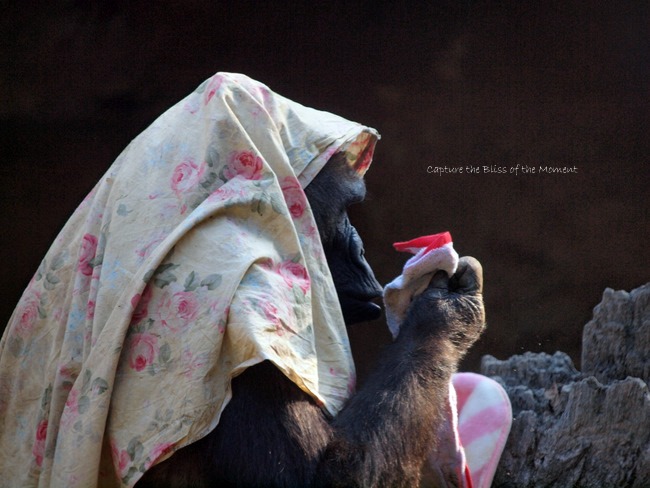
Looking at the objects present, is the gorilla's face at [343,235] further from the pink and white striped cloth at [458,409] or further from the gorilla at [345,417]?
the pink and white striped cloth at [458,409]

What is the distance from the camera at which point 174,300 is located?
1.83 meters

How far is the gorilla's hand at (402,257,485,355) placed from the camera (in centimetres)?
210

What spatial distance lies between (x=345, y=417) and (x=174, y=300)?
0.39m

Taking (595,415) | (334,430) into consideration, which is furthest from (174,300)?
(595,415)

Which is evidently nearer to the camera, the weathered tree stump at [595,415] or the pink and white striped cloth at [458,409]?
the pink and white striped cloth at [458,409]

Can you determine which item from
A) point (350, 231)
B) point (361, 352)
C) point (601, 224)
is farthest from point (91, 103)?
point (601, 224)

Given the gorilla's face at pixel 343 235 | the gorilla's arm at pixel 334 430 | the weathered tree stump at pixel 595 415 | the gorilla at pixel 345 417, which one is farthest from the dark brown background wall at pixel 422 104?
the gorilla's arm at pixel 334 430

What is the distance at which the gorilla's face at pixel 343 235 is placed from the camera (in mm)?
2207

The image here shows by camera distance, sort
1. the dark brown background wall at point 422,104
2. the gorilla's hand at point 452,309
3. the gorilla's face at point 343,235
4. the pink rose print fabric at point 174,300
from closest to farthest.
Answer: the pink rose print fabric at point 174,300, the gorilla's hand at point 452,309, the gorilla's face at point 343,235, the dark brown background wall at point 422,104

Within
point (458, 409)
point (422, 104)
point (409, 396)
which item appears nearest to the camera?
point (409, 396)

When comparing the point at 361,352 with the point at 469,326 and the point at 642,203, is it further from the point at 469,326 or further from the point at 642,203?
the point at 469,326

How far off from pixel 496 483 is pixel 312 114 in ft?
3.30

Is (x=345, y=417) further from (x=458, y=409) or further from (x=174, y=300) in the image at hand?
(x=458, y=409)

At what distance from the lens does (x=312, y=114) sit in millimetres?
2223
